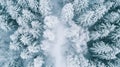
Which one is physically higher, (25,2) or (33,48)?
(25,2)

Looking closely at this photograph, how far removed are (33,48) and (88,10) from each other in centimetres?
659

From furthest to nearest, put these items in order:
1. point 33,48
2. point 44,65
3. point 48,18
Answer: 1. point 44,65
2. point 33,48
3. point 48,18

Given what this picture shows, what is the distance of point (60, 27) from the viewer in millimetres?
23953

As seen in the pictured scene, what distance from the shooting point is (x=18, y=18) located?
23422 millimetres

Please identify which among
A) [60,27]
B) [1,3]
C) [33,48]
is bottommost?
[33,48]

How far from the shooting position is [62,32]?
77.8 feet

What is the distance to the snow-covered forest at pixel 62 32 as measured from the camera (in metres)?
22.6

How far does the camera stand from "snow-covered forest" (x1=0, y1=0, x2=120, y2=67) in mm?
22625

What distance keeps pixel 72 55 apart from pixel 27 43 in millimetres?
4588

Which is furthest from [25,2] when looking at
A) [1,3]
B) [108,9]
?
[108,9]

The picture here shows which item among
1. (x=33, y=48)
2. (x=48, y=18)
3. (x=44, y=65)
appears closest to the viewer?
(x=48, y=18)

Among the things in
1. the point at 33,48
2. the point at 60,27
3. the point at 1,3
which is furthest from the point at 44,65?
the point at 1,3

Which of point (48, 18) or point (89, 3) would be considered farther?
point (89, 3)

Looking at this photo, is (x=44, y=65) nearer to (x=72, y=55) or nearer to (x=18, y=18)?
(x=72, y=55)
